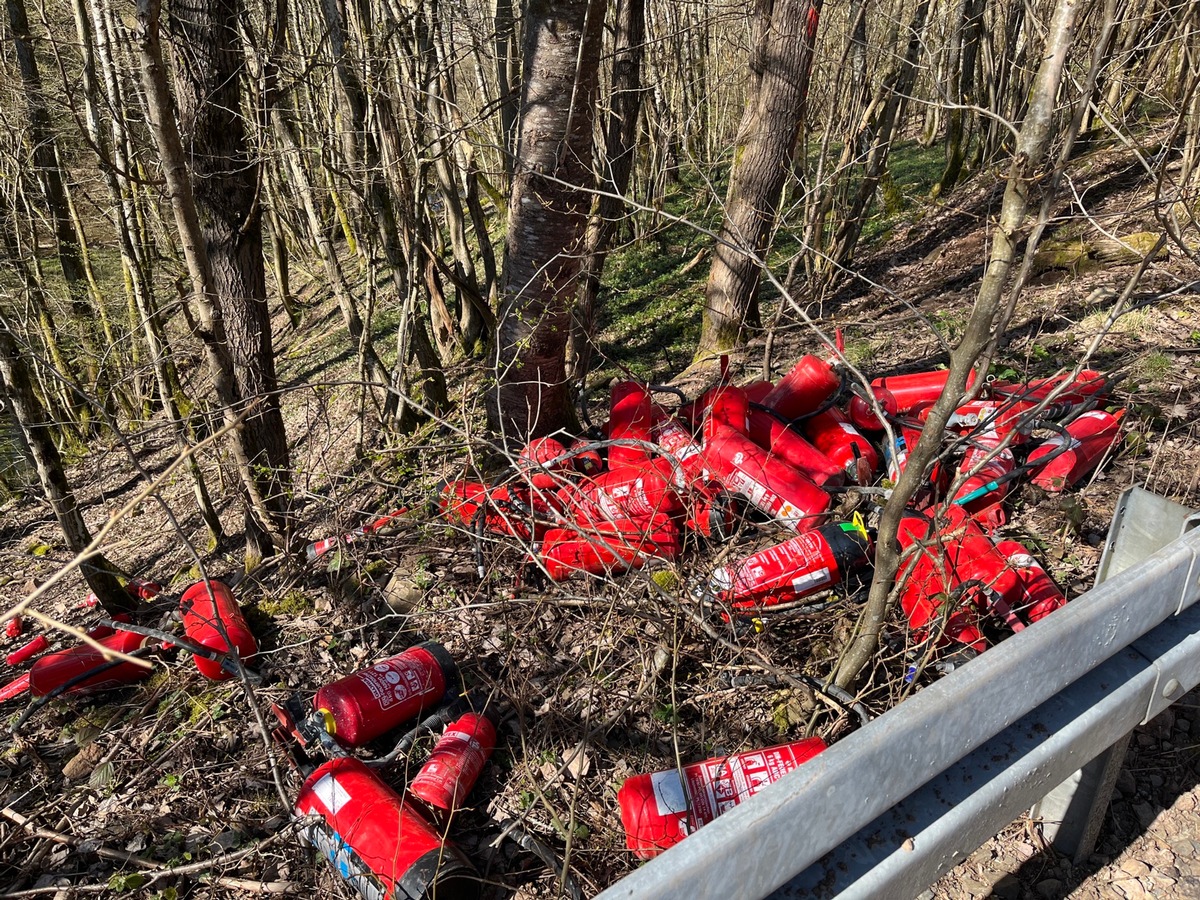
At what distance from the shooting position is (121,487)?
1187 centimetres

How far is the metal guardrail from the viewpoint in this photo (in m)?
1.38

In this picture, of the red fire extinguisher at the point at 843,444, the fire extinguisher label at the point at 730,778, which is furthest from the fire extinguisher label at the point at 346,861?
the red fire extinguisher at the point at 843,444

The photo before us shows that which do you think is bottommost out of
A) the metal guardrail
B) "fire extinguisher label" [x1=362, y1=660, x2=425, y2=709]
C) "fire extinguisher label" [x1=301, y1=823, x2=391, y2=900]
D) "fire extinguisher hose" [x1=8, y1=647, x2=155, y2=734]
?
"fire extinguisher hose" [x1=8, y1=647, x2=155, y2=734]

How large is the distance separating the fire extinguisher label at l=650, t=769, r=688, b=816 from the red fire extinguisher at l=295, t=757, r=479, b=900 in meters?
0.60

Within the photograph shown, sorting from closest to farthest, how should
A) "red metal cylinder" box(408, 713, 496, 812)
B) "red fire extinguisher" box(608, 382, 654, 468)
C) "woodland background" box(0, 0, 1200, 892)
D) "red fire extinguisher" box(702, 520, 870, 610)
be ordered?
"red metal cylinder" box(408, 713, 496, 812)
"woodland background" box(0, 0, 1200, 892)
"red fire extinguisher" box(702, 520, 870, 610)
"red fire extinguisher" box(608, 382, 654, 468)

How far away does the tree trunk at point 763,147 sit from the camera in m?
6.46

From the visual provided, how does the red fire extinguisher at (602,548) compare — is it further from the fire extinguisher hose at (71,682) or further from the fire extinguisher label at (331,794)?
the fire extinguisher hose at (71,682)

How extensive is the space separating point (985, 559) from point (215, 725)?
3.19 m

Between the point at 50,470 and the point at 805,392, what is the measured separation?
4988 mm

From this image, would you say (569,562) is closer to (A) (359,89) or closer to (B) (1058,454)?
(B) (1058,454)

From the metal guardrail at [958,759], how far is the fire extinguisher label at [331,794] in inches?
65.7

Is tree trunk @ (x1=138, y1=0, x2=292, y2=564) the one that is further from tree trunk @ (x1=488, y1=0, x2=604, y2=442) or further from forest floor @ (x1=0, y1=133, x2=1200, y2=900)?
tree trunk @ (x1=488, y1=0, x2=604, y2=442)

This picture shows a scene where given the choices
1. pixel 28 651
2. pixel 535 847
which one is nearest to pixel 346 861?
pixel 535 847

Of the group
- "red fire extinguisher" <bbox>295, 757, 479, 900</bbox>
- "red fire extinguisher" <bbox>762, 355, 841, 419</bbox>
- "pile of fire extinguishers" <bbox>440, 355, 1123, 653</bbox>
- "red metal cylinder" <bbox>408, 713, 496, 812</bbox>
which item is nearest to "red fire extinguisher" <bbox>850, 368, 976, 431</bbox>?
"pile of fire extinguishers" <bbox>440, 355, 1123, 653</bbox>
